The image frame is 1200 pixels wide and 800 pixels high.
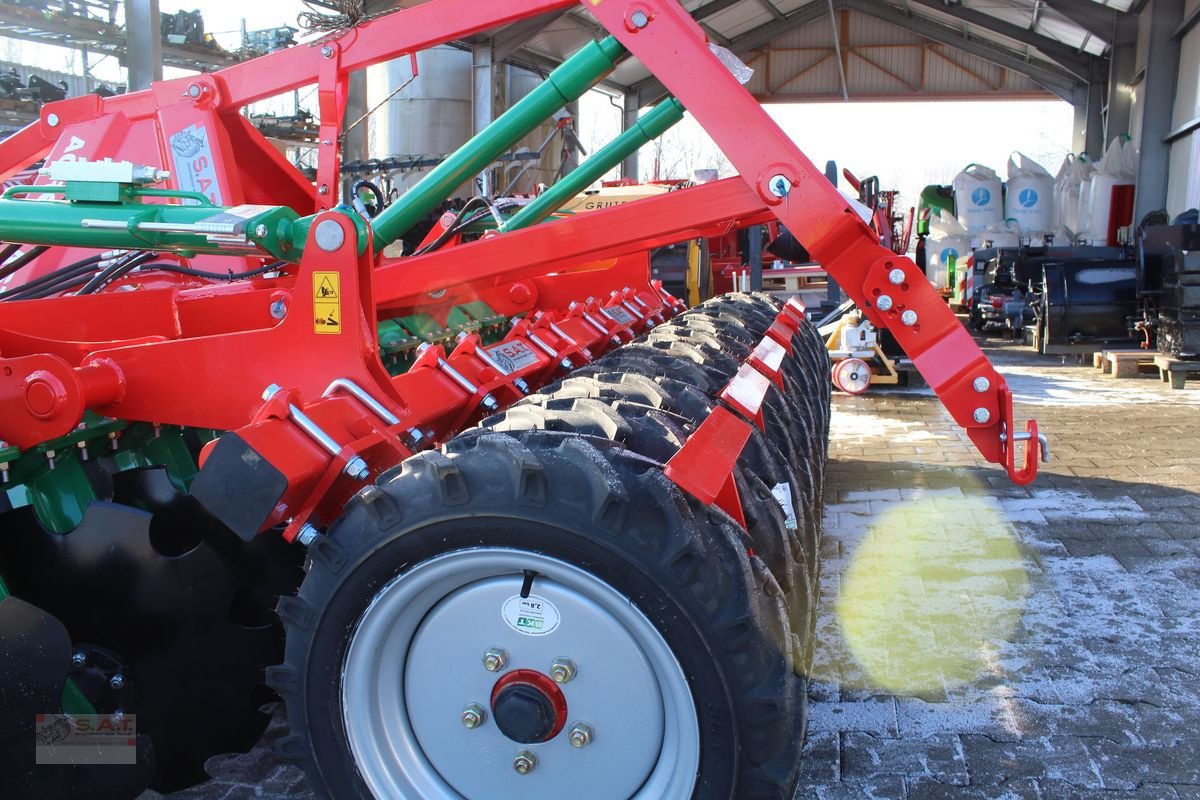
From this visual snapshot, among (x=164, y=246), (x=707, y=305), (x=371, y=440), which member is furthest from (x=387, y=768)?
(x=707, y=305)

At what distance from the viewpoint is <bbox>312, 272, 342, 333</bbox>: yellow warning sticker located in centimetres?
231

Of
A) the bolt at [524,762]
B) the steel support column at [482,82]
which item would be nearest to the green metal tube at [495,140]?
the bolt at [524,762]

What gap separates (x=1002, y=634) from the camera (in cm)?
354

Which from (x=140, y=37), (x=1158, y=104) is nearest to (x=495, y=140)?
(x=140, y=37)

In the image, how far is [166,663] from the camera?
2.48 metres

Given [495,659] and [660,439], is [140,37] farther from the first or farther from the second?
[495,659]

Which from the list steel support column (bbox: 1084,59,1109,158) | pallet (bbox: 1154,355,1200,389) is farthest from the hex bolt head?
steel support column (bbox: 1084,59,1109,158)

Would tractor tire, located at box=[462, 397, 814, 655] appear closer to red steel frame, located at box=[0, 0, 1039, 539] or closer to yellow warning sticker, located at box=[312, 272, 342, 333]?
red steel frame, located at box=[0, 0, 1039, 539]

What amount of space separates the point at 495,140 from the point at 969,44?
24.9m

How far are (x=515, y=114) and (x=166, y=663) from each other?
1.85m

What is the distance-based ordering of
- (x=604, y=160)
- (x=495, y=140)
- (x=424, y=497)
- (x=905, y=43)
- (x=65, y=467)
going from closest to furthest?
1. (x=424, y=497)
2. (x=65, y=467)
3. (x=495, y=140)
4. (x=604, y=160)
5. (x=905, y=43)

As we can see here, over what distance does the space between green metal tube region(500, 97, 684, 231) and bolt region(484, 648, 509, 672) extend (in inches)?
83.7

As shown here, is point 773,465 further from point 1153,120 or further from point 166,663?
point 1153,120

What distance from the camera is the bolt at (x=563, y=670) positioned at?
1978 mm
